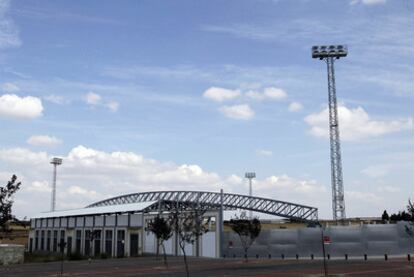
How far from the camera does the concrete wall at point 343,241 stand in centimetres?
6144

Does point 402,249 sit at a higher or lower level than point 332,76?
lower

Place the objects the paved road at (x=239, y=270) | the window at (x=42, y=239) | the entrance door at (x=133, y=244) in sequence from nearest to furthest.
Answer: the paved road at (x=239, y=270) → the entrance door at (x=133, y=244) → the window at (x=42, y=239)

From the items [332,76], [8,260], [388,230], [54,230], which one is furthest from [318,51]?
[54,230]

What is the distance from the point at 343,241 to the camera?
205ft

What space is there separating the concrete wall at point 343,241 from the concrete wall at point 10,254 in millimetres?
28424

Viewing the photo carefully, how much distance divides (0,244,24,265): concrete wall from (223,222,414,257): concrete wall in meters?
28.4

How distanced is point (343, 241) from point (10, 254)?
3707 centimetres

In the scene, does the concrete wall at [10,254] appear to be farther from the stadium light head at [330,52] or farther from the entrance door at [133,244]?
the stadium light head at [330,52]

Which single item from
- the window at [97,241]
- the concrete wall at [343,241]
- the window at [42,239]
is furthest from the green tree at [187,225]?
the window at [42,239]

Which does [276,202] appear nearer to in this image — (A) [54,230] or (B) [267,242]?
(B) [267,242]

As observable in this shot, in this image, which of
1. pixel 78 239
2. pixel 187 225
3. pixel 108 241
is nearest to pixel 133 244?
pixel 108 241

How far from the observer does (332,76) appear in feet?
255

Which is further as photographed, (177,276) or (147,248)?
(147,248)

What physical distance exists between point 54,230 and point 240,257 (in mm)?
48863
